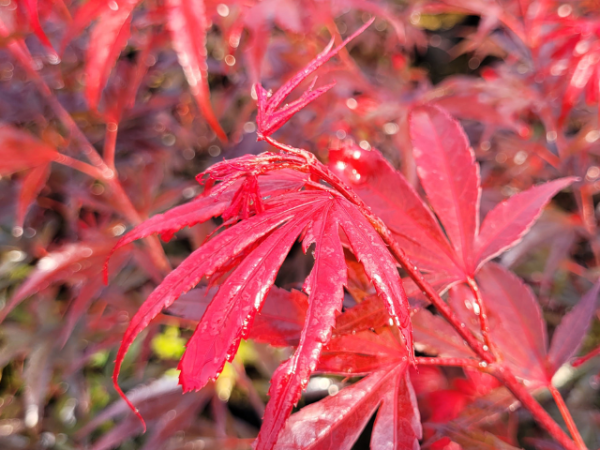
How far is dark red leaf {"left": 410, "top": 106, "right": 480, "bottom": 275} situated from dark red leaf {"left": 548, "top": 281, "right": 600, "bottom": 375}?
0.17m

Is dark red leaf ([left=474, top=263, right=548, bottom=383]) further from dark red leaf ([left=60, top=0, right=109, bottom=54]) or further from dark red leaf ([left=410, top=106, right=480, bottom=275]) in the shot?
dark red leaf ([left=60, top=0, right=109, bottom=54])

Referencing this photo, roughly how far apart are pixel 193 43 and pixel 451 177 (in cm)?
35

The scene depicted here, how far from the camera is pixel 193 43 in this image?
20.2 inches

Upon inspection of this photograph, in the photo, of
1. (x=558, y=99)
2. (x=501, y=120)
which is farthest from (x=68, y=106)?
(x=558, y=99)

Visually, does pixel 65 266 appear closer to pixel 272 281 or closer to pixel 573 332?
pixel 272 281

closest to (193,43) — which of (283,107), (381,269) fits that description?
(283,107)

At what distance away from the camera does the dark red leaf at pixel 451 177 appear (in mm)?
389

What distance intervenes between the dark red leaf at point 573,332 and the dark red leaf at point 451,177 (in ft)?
0.56

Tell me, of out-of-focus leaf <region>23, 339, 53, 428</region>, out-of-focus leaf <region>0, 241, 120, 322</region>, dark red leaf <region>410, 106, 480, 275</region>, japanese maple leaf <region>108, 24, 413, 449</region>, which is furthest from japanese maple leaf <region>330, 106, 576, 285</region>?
out-of-focus leaf <region>23, 339, 53, 428</region>

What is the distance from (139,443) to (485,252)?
906 mm

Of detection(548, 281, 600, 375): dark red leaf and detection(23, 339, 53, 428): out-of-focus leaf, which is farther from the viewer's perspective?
detection(23, 339, 53, 428): out-of-focus leaf

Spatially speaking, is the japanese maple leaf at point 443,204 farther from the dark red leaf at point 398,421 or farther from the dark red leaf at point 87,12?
the dark red leaf at point 87,12

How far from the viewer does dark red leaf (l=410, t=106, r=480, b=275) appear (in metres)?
0.39

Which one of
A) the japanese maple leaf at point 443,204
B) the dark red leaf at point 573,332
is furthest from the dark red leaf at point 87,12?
the dark red leaf at point 573,332
